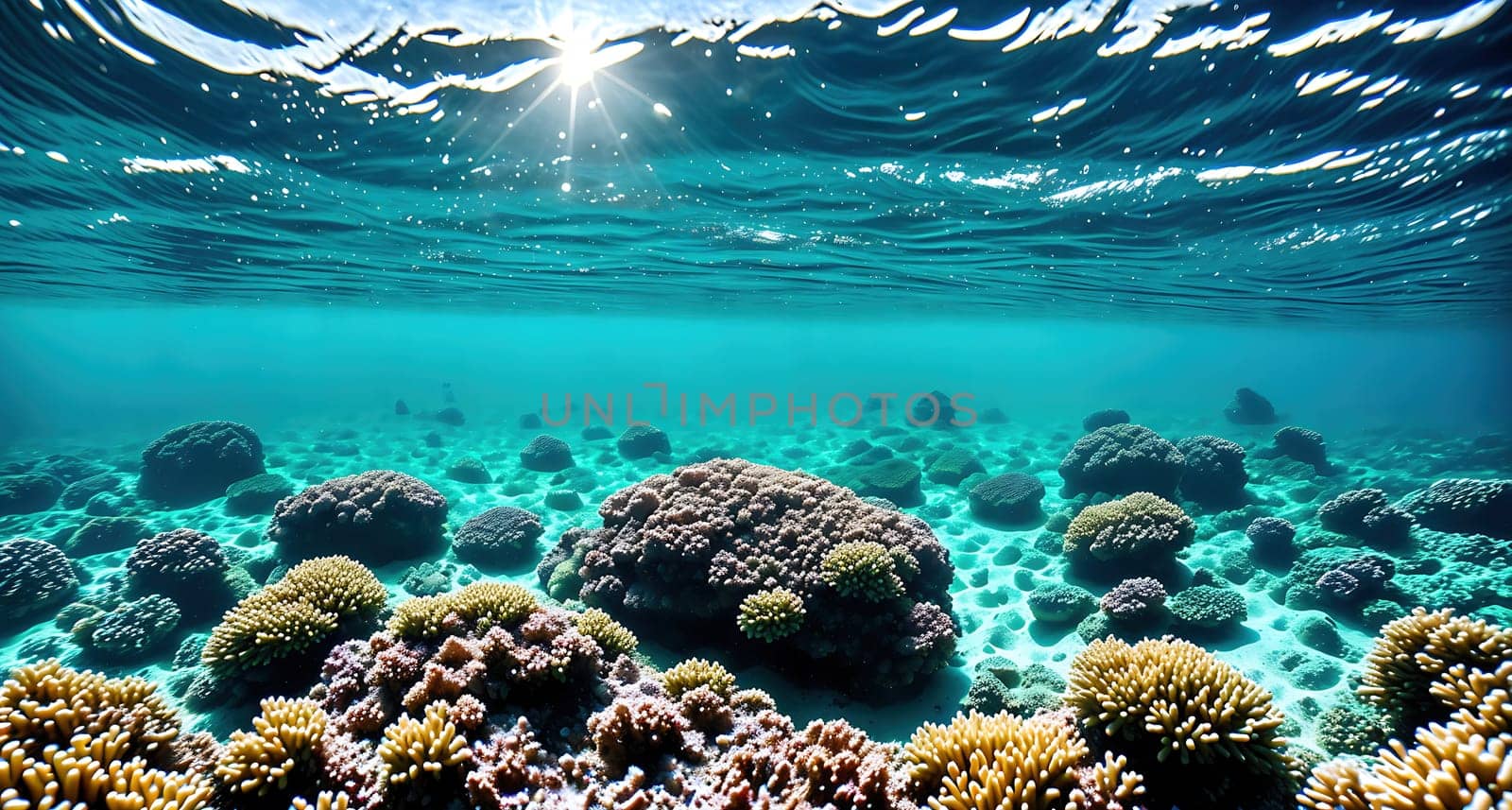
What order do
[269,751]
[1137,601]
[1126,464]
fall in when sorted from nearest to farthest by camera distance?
[269,751] < [1137,601] < [1126,464]

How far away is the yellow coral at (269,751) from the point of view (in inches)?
157

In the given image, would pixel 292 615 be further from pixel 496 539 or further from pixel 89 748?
A: pixel 496 539

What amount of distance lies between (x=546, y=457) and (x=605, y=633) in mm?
14637

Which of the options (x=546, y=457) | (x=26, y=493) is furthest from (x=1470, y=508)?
(x=26, y=493)

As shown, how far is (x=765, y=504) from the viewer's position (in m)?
8.56

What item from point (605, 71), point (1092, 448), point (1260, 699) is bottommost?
point (1092, 448)

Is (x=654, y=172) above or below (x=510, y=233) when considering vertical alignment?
above

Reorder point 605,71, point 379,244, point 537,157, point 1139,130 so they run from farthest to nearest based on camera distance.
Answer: point 379,244
point 537,157
point 1139,130
point 605,71

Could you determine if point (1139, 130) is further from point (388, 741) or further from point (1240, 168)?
point (388, 741)

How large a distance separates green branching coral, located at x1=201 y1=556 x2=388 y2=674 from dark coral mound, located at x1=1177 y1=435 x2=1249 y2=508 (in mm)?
17270

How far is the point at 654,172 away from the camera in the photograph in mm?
13461

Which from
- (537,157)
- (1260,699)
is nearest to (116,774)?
(1260,699)

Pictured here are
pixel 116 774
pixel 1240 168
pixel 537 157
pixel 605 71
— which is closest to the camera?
pixel 116 774

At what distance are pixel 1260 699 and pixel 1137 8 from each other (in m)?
7.91
